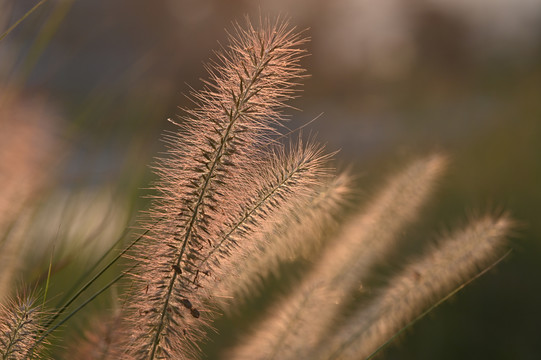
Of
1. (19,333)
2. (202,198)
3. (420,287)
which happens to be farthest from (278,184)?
(420,287)

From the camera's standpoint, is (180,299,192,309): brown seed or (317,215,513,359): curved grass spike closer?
Result: (180,299,192,309): brown seed

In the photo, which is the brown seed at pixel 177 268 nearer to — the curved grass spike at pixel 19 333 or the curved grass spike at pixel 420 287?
the curved grass spike at pixel 19 333

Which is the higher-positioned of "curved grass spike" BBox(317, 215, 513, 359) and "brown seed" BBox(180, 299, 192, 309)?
"curved grass spike" BBox(317, 215, 513, 359)

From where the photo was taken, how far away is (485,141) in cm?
278

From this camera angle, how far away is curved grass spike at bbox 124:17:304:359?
56cm

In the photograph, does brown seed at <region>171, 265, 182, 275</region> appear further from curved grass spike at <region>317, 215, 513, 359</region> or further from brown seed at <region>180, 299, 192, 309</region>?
curved grass spike at <region>317, 215, 513, 359</region>

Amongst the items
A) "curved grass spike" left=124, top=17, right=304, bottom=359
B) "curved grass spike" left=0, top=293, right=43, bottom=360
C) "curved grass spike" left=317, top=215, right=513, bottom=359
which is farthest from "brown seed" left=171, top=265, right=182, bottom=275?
"curved grass spike" left=317, top=215, right=513, bottom=359

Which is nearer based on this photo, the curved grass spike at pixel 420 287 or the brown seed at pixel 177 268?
the brown seed at pixel 177 268

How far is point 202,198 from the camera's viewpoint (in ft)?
1.82

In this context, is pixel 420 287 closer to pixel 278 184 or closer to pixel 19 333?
pixel 278 184

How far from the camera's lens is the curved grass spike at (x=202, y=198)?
1.83 feet

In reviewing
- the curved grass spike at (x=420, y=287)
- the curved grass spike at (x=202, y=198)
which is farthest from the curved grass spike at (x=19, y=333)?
the curved grass spike at (x=420, y=287)

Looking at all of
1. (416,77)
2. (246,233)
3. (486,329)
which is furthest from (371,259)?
(416,77)

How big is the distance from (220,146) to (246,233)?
3.9 inches
